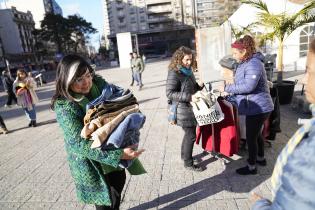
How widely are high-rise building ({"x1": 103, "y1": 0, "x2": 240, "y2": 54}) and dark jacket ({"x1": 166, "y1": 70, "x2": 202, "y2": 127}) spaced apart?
66.8m

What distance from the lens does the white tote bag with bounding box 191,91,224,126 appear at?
11.8 feet

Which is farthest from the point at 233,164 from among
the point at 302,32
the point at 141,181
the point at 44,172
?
the point at 302,32

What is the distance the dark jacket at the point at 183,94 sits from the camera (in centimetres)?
374

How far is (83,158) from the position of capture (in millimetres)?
2168

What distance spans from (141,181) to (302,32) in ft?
41.2

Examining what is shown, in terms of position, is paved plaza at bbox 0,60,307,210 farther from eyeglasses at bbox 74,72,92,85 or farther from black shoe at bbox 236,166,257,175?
eyeglasses at bbox 74,72,92,85

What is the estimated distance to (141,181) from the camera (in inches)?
157

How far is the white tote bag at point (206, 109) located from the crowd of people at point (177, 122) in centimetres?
12

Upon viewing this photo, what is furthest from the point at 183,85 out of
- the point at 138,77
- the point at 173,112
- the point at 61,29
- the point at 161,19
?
the point at 161,19

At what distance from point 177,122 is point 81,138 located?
2.04 metres

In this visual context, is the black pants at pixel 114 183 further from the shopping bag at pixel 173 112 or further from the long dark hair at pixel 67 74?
the shopping bag at pixel 173 112

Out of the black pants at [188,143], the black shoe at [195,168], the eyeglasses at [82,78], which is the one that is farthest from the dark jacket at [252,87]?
the eyeglasses at [82,78]

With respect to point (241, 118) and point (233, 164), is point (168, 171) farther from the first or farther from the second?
point (241, 118)

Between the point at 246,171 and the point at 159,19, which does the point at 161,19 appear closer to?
the point at 159,19
